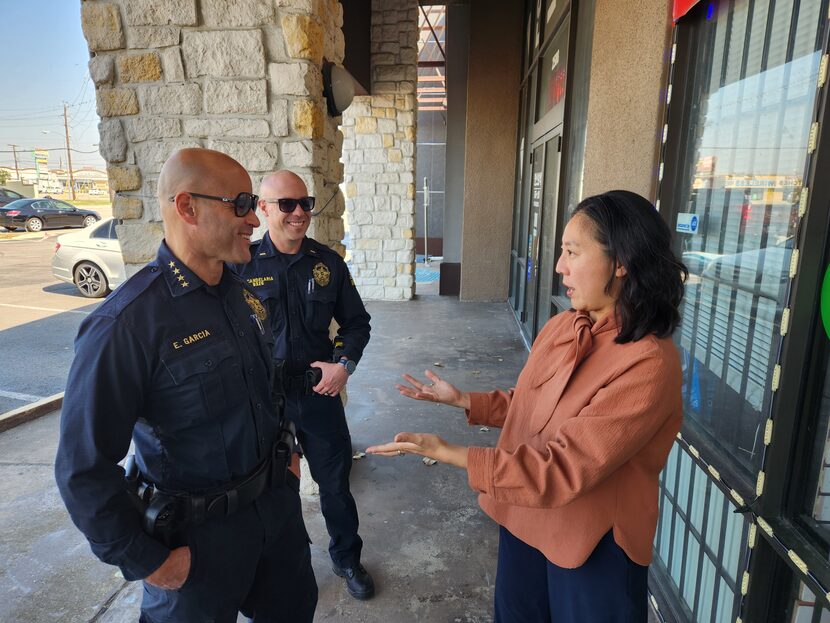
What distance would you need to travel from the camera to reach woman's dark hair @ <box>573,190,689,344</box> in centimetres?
119

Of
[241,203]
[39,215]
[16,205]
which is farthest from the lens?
[39,215]

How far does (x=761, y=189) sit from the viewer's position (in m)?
1.62

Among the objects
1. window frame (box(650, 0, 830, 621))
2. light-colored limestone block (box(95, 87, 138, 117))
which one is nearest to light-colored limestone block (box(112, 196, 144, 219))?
light-colored limestone block (box(95, 87, 138, 117))

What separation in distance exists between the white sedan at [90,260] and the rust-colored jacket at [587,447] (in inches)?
360

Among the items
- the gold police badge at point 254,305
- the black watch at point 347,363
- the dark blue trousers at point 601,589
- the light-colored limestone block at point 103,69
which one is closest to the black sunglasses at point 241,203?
the gold police badge at point 254,305

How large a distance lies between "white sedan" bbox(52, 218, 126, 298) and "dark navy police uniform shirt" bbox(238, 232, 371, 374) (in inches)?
302

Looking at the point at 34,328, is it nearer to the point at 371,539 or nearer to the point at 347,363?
the point at 371,539

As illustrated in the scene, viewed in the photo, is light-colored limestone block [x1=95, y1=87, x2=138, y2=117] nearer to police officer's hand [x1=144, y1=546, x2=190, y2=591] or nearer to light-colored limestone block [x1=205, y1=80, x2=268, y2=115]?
light-colored limestone block [x1=205, y1=80, x2=268, y2=115]

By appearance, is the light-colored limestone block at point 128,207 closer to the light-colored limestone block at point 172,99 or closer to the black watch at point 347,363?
the light-colored limestone block at point 172,99

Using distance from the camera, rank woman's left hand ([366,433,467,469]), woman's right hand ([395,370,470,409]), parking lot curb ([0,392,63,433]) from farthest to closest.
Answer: parking lot curb ([0,392,63,433]) → woman's right hand ([395,370,470,409]) → woman's left hand ([366,433,467,469])

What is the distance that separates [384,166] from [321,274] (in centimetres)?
663

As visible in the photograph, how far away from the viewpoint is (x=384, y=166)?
8680 millimetres

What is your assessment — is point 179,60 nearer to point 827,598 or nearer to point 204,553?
point 204,553

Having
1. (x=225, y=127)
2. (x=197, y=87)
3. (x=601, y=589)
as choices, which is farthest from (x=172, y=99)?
(x=601, y=589)
